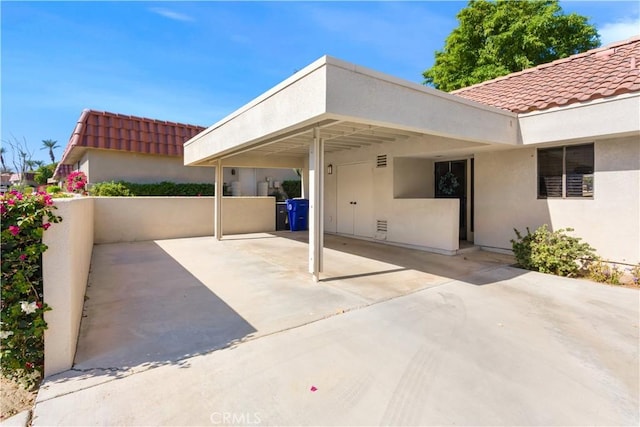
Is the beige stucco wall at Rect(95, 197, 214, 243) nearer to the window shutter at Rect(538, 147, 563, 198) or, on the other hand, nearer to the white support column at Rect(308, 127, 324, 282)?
the white support column at Rect(308, 127, 324, 282)

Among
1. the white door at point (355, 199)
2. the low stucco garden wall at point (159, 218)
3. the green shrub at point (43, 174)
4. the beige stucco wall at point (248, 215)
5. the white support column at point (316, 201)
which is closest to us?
the white support column at point (316, 201)

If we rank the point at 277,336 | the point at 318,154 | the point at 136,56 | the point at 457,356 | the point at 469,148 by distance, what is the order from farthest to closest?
the point at 136,56 → the point at 469,148 → the point at 318,154 → the point at 277,336 → the point at 457,356

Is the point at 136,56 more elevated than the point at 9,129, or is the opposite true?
the point at 136,56

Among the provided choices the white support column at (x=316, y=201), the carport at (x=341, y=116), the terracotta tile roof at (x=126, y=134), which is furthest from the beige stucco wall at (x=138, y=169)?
the white support column at (x=316, y=201)

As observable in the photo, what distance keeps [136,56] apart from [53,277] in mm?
8946

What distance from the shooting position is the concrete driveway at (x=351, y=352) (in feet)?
8.07

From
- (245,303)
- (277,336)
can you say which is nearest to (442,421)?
(277,336)

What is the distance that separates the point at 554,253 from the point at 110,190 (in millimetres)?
13513

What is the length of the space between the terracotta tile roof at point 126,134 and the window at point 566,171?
13.7 metres

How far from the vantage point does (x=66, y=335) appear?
117 inches

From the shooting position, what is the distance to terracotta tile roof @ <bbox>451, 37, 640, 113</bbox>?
648 centimetres

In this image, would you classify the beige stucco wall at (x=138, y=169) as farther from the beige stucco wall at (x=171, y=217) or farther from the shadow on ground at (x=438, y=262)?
the shadow on ground at (x=438, y=262)

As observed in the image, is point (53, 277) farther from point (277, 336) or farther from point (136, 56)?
point (136, 56)

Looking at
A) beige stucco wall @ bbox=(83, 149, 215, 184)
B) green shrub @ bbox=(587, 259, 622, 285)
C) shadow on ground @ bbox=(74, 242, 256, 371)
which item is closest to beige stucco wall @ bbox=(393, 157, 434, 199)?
green shrub @ bbox=(587, 259, 622, 285)
